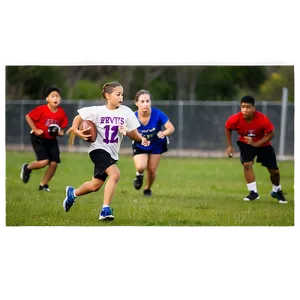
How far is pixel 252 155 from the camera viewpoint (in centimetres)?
977

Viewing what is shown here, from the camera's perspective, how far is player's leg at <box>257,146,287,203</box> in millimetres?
9812

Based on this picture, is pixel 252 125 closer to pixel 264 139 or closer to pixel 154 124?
pixel 264 139

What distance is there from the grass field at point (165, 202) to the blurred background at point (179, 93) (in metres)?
0.57

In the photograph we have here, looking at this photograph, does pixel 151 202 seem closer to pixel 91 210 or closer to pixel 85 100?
pixel 91 210

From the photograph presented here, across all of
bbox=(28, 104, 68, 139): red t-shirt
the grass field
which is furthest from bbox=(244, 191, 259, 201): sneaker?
bbox=(28, 104, 68, 139): red t-shirt

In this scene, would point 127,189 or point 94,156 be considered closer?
point 94,156

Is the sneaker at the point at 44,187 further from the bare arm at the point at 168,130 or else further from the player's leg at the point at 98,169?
the player's leg at the point at 98,169

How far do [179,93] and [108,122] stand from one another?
1188cm

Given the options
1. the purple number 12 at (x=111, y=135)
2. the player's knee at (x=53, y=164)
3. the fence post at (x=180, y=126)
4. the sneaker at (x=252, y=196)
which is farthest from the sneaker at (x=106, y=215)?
the fence post at (x=180, y=126)

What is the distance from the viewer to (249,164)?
9.94 meters

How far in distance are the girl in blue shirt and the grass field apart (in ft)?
1.15

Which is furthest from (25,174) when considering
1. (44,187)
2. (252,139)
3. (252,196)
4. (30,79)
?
(252,139)
